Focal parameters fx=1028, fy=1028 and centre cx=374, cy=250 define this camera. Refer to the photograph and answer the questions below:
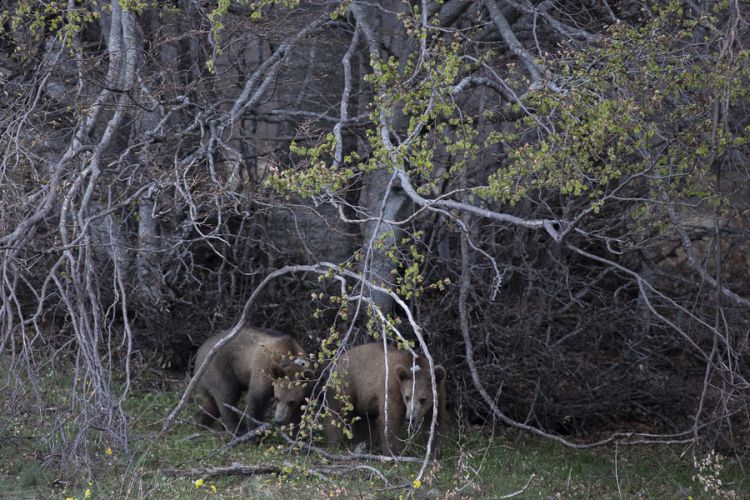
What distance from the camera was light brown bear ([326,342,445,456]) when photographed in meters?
9.60

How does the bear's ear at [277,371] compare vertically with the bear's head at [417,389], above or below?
above

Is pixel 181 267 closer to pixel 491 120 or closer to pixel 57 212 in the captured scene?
pixel 57 212

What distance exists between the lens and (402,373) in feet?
31.5

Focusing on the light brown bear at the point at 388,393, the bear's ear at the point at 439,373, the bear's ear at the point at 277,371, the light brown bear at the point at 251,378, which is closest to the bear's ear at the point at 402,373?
the light brown bear at the point at 388,393

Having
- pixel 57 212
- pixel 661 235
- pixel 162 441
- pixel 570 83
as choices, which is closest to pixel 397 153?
pixel 570 83

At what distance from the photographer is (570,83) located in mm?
7930

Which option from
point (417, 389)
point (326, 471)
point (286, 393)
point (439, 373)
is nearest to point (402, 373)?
point (417, 389)

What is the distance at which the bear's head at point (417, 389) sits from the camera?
31.3ft

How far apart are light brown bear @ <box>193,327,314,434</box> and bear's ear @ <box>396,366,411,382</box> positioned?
2.78 ft

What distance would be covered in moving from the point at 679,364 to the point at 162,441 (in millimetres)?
5537

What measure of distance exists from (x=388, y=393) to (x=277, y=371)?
1091mm

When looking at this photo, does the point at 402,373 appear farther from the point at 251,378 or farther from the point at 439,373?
the point at 251,378

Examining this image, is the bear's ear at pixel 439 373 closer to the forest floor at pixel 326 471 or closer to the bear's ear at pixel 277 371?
the forest floor at pixel 326 471

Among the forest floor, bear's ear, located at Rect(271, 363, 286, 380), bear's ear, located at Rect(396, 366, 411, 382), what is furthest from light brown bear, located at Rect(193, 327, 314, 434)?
bear's ear, located at Rect(396, 366, 411, 382)
